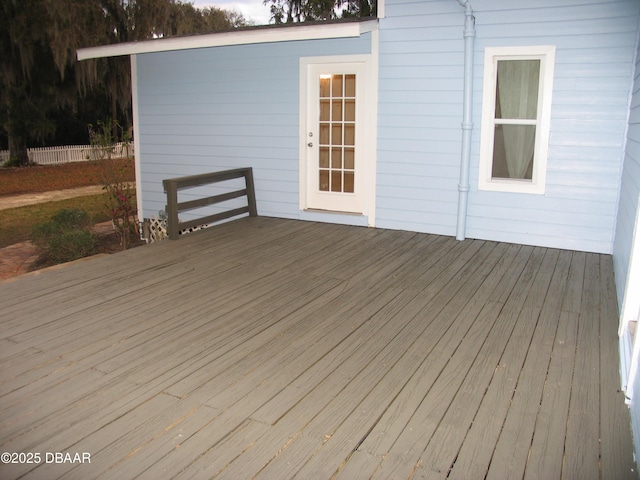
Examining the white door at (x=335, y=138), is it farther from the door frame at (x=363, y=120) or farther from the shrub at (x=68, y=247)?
the shrub at (x=68, y=247)

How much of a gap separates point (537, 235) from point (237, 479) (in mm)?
4407

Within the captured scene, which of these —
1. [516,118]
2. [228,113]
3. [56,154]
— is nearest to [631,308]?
[516,118]

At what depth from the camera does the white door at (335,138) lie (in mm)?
6234

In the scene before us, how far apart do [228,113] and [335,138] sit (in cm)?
156

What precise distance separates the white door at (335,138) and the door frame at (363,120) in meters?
0.01

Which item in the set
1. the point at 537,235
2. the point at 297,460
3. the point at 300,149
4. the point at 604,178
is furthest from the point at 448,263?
the point at 297,460

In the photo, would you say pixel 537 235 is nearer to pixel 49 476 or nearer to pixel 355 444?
pixel 355 444

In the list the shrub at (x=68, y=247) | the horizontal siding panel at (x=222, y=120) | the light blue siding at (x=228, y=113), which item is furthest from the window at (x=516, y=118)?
the shrub at (x=68, y=247)

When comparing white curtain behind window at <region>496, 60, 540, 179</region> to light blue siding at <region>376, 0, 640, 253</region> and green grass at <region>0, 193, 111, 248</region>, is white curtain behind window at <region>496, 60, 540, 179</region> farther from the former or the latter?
green grass at <region>0, 193, 111, 248</region>

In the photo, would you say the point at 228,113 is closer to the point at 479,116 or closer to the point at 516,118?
the point at 479,116

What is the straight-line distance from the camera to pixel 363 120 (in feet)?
20.3

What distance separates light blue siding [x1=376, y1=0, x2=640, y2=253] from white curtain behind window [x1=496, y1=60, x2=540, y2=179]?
20 centimetres

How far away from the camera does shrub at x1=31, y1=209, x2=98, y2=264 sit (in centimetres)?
678

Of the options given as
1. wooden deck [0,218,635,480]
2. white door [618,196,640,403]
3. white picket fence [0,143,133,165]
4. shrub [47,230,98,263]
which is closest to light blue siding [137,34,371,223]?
shrub [47,230,98,263]
